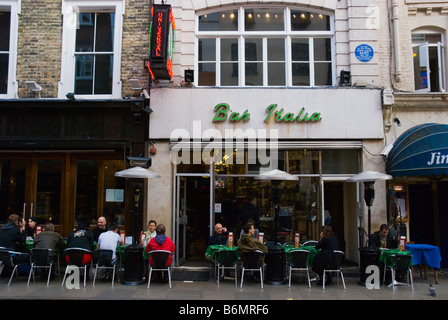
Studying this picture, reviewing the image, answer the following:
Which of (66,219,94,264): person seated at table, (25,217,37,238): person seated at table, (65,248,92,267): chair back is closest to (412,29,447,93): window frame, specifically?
(66,219,94,264): person seated at table

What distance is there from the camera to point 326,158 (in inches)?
454

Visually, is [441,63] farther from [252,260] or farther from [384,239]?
[252,260]

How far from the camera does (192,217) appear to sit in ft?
39.4

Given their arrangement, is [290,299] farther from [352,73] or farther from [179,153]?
[352,73]

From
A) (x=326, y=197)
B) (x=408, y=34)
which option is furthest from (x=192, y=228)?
(x=408, y=34)

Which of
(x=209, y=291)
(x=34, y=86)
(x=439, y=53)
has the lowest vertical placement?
(x=209, y=291)

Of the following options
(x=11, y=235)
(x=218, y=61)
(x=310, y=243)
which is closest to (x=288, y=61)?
(x=218, y=61)

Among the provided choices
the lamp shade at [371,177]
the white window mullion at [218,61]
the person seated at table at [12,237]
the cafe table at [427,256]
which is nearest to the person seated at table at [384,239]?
the cafe table at [427,256]

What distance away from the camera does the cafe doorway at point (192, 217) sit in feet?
37.9

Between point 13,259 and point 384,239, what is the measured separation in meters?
8.78

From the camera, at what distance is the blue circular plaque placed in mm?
11516

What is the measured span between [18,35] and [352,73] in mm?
9826

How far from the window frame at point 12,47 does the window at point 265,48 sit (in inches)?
211

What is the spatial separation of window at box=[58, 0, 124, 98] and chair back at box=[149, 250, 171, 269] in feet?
16.8
